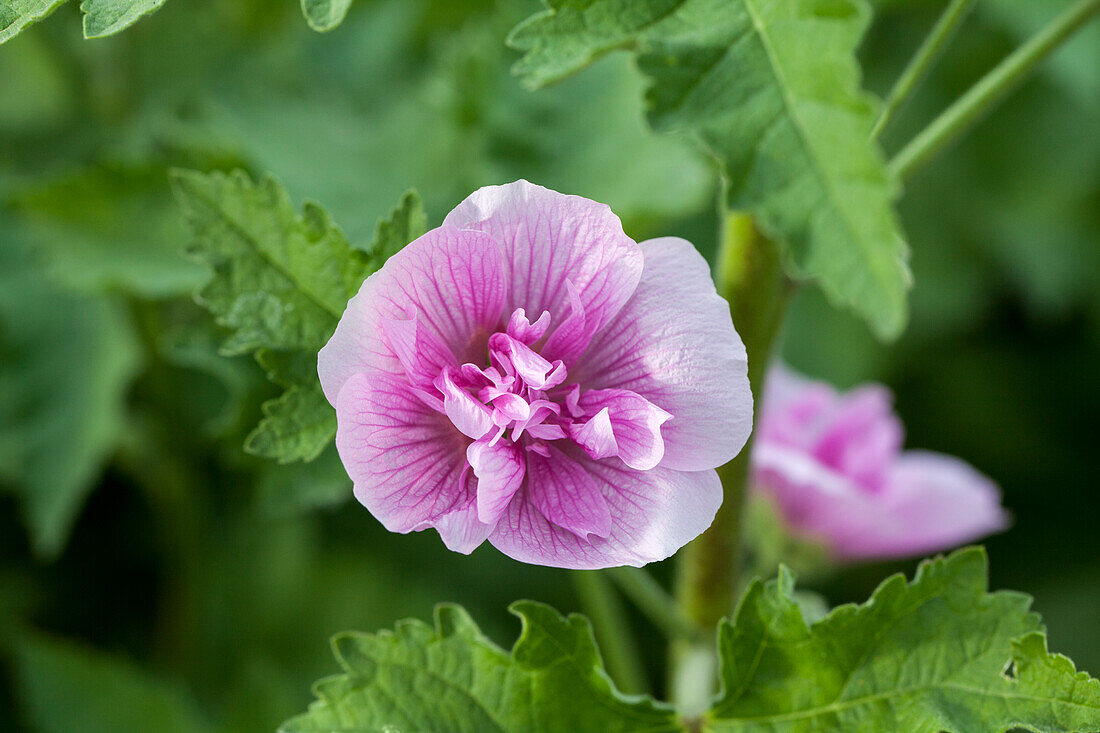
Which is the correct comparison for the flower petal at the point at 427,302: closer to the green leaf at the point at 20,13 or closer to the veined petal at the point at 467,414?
the veined petal at the point at 467,414

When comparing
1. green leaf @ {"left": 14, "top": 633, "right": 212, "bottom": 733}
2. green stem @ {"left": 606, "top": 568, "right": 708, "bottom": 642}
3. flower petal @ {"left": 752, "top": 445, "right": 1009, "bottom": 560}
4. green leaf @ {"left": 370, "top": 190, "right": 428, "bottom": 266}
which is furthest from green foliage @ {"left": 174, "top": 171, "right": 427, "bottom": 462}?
green leaf @ {"left": 14, "top": 633, "right": 212, "bottom": 733}

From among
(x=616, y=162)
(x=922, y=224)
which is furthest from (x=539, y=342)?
(x=922, y=224)

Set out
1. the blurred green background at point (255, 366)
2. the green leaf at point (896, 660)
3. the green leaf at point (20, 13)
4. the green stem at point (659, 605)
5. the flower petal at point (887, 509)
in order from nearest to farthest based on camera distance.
Answer: 1. the green leaf at point (20, 13)
2. the green leaf at point (896, 660)
3. the green stem at point (659, 605)
4. the flower petal at point (887, 509)
5. the blurred green background at point (255, 366)

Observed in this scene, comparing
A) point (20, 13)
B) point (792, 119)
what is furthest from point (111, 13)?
point (792, 119)

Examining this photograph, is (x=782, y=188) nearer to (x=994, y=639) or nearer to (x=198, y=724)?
(x=994, y=639)

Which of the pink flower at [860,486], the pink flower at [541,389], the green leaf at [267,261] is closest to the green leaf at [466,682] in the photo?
the pink flower at [541,389]
